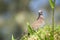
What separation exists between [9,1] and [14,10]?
304 millimetres

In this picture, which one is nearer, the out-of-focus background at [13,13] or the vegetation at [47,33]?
the vegetation at [47,33]

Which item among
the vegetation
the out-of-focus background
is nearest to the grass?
the vegetation

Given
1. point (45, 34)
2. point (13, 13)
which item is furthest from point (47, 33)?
point (13, 13)

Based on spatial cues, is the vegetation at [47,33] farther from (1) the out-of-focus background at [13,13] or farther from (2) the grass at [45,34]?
(1) the out-of-focus background at [13,13]

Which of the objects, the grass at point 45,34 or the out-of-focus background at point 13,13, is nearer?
the grass at point 45,34

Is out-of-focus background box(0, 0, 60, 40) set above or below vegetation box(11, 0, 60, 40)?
below

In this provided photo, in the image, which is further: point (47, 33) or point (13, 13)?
point (13, 13)

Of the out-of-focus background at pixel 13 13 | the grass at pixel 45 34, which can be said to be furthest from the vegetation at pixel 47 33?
the out-of-focus background at pixel 13 13

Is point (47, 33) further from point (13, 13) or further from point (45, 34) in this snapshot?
point (13, 13)

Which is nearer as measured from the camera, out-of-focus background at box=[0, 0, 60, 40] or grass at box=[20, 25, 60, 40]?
grass at box=[20, 25, 60, 40]

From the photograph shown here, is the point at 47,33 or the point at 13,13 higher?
the point at 47,33

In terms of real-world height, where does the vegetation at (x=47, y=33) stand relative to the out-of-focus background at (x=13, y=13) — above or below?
above

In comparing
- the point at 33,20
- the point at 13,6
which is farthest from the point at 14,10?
the point at 33,20

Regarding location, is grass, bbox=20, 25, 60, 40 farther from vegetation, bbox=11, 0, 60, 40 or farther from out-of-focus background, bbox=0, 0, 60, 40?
out-of-focus background, bbox=0, 0, 60, 40
